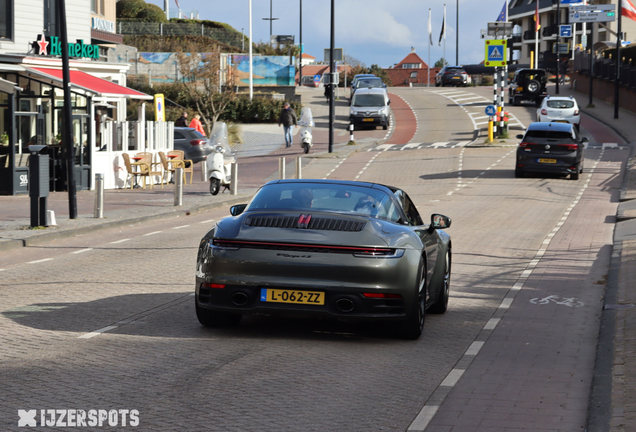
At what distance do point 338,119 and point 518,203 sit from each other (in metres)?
30.0

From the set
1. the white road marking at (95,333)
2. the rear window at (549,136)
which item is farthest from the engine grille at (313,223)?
the rear window at (549,136)

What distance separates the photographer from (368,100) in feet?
150

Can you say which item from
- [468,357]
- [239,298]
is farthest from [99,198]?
[468,357]

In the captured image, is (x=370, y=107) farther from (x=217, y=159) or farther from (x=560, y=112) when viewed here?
(x=217, y=159)

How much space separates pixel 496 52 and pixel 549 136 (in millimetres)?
13453

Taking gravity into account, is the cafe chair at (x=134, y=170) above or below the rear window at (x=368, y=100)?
below

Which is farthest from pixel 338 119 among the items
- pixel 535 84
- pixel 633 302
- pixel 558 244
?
pixel 633 302

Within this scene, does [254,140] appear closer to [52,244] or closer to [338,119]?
[338,119]

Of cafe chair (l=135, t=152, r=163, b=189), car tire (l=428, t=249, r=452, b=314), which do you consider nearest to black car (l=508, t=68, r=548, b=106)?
cafe chair (l=135, t=152, r=163, b=189)

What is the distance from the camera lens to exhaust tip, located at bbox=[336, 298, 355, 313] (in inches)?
279

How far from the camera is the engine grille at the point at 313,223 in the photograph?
283 inches

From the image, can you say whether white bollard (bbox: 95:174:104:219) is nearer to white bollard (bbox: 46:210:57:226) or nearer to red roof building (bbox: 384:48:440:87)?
white bollard (bbox: 46:210:57:226)

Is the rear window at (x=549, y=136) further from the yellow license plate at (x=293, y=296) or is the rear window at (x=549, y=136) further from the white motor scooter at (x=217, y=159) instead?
the yellow license plate at (x=293, y=296)

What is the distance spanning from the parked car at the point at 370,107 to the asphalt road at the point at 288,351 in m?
31.6
